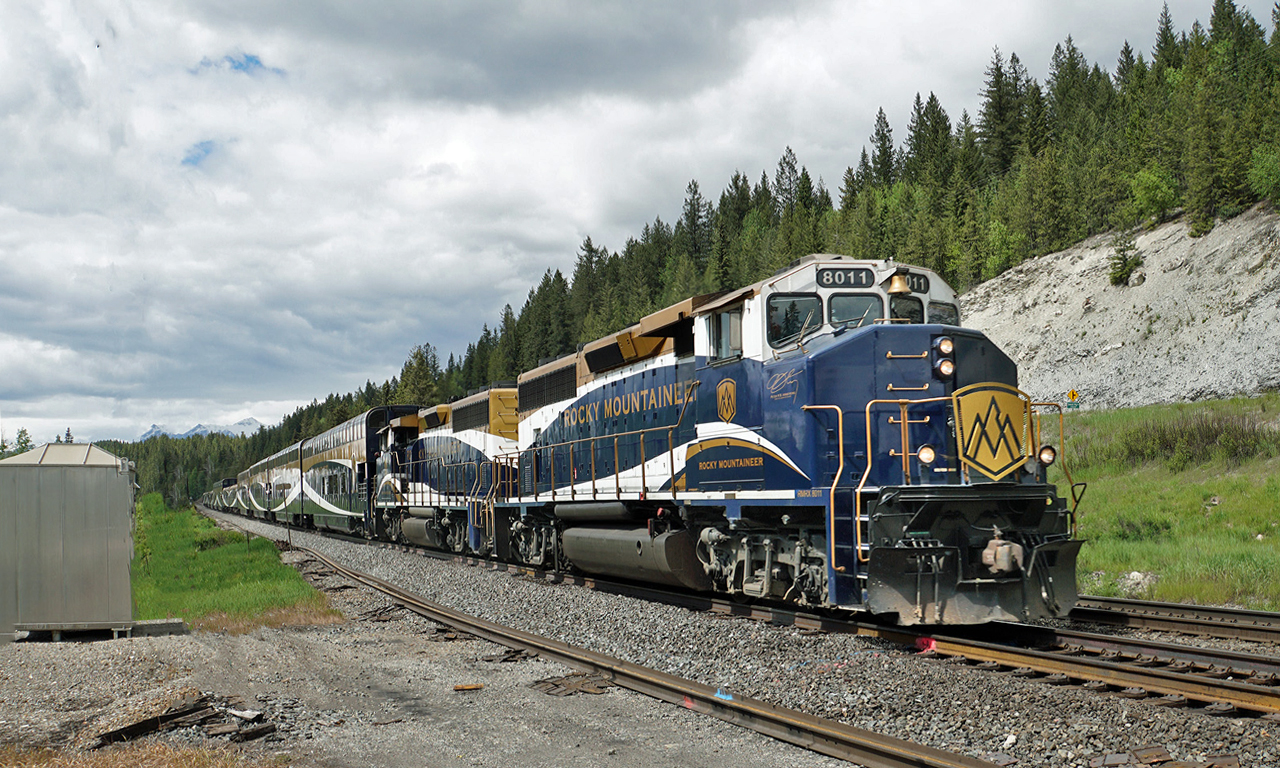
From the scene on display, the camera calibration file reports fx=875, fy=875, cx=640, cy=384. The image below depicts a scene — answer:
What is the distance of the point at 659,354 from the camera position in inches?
486

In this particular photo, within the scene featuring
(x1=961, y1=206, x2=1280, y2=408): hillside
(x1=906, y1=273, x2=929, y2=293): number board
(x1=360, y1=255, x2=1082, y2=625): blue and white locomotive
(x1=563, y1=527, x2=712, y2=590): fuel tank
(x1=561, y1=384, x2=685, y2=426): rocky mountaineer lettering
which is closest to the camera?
(x1=360, y1=255, x2=1082, y2=625): blue and white locomotive

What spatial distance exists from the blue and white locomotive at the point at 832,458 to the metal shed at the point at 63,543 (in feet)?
20.3

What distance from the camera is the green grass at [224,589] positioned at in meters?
12.2

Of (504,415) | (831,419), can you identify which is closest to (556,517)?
(504,415)

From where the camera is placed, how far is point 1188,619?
29.2 feet

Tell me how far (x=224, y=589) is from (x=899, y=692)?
14062 mm

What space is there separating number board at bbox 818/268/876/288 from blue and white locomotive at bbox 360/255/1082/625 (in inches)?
0.9

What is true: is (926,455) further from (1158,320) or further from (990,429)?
(1158,320)

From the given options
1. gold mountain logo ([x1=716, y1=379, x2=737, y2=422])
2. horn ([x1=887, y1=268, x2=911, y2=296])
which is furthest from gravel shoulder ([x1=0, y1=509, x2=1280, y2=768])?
horn ([x1=887, y1=268, x2=911, y2=296])

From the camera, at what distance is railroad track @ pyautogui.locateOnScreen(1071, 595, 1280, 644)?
27.5ft

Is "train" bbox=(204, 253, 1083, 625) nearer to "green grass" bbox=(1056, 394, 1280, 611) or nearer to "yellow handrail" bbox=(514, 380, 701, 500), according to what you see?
"yellow handrail" bbox=(514, 380, 701, 500)

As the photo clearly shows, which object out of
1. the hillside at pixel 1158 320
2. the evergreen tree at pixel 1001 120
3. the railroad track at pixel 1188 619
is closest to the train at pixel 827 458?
the railroad track at pixel 1188 619

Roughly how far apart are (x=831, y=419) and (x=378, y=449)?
21.8 m

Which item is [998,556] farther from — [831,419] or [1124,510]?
[1124,510]
